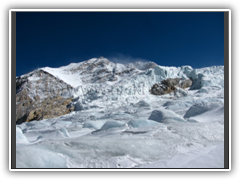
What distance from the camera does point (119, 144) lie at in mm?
1824

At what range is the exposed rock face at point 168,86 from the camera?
58.2 feet

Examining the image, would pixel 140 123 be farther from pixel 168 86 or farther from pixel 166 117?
pixel 168 86

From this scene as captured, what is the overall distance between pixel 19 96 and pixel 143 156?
21.4m

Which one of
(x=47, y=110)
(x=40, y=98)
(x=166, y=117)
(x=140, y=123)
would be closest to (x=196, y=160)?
(x=140, y=123)

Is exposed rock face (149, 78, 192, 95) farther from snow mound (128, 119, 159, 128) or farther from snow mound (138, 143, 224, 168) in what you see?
snow mound (138, 143, 224, 168)

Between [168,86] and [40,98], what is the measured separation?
15753mm

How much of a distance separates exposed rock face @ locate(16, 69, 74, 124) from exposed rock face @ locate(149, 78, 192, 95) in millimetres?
9187

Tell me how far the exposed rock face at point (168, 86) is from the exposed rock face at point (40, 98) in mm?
9187

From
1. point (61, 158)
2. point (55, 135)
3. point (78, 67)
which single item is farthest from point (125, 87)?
→ point (78, 67)

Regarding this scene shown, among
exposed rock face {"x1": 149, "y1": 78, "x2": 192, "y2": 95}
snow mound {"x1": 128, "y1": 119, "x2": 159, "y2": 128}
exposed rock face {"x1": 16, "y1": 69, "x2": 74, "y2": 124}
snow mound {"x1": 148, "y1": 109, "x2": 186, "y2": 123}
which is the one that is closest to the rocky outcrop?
exposed rock face {"x1": 16, "y1": 69, "x2": 74, "y2": 124}

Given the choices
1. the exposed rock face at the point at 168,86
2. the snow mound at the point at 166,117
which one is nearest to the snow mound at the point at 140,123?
the snow mound at the point at 166,117

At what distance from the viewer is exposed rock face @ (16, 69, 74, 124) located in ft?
51.0
